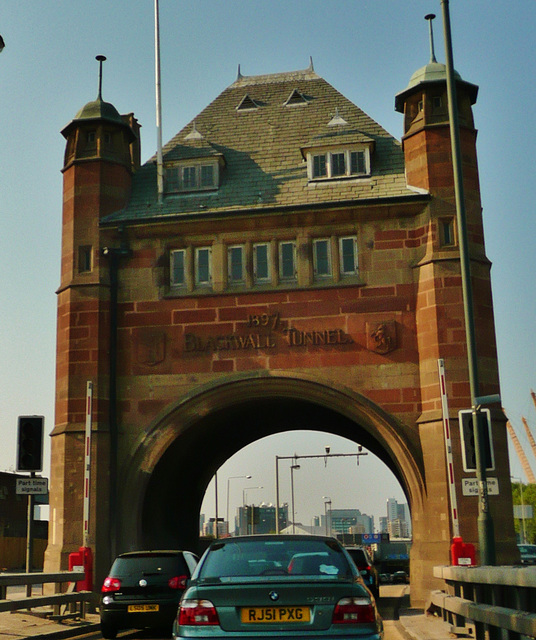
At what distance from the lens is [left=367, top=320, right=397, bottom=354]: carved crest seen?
22875 mm

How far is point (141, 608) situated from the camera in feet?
47.6

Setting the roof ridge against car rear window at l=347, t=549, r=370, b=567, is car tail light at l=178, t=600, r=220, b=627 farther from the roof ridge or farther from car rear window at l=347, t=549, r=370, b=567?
the roof ridge

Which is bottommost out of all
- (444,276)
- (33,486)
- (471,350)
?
(33,486)

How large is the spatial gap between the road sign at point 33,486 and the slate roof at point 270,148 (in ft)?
30.6

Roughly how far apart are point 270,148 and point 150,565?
14.4 meters

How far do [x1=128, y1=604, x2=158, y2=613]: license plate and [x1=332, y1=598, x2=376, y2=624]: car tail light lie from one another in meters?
7.50

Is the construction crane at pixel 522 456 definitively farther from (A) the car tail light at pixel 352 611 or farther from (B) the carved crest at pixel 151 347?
(A) the car tail light at pixel 352 611

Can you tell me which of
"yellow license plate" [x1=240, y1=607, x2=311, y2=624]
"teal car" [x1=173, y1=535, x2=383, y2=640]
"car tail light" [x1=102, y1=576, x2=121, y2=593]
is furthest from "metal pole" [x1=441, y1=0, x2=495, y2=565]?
"yellow license plate" [x1=240, y1=607, x2=311, y2=624]

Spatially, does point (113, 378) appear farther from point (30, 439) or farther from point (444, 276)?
point (444, 276)

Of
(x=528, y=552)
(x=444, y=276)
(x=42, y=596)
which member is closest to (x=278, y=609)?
(x=42, y=596)

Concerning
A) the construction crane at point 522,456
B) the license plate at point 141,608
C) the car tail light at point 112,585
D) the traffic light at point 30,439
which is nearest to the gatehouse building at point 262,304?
the traffic light at point 30,439

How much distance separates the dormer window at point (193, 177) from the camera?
83.6 ft

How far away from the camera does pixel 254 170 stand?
2558 centimetres

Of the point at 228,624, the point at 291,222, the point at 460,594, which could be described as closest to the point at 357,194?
the point at 291,222
